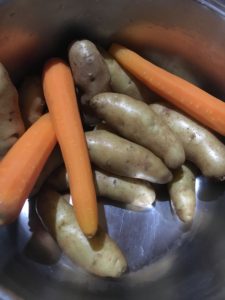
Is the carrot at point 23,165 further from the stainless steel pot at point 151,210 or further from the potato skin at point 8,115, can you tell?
the stainless steel pot at point 151,210

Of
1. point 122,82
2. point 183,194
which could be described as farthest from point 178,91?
point 183,194

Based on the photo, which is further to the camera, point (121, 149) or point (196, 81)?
point (196, 81)

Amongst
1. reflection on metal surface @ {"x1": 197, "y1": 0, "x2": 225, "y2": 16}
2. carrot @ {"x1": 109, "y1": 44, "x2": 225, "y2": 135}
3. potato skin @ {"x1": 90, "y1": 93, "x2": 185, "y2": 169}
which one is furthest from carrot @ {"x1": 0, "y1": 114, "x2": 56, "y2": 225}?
reflection on metal surface @ {"x1": 197, "y1": 0, "x2": 225, "y2": 16}

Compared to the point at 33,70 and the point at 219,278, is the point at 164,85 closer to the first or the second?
the point at 33,70

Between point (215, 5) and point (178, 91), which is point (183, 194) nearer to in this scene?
point (178, 91)

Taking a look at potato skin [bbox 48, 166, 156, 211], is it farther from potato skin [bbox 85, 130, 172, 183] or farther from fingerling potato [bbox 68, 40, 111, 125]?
fingerling potato [bbox 68, 40, 111, 125]

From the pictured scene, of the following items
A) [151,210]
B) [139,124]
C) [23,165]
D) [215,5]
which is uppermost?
[215,5]

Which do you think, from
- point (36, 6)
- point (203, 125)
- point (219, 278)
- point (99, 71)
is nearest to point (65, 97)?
point (99, 71)
